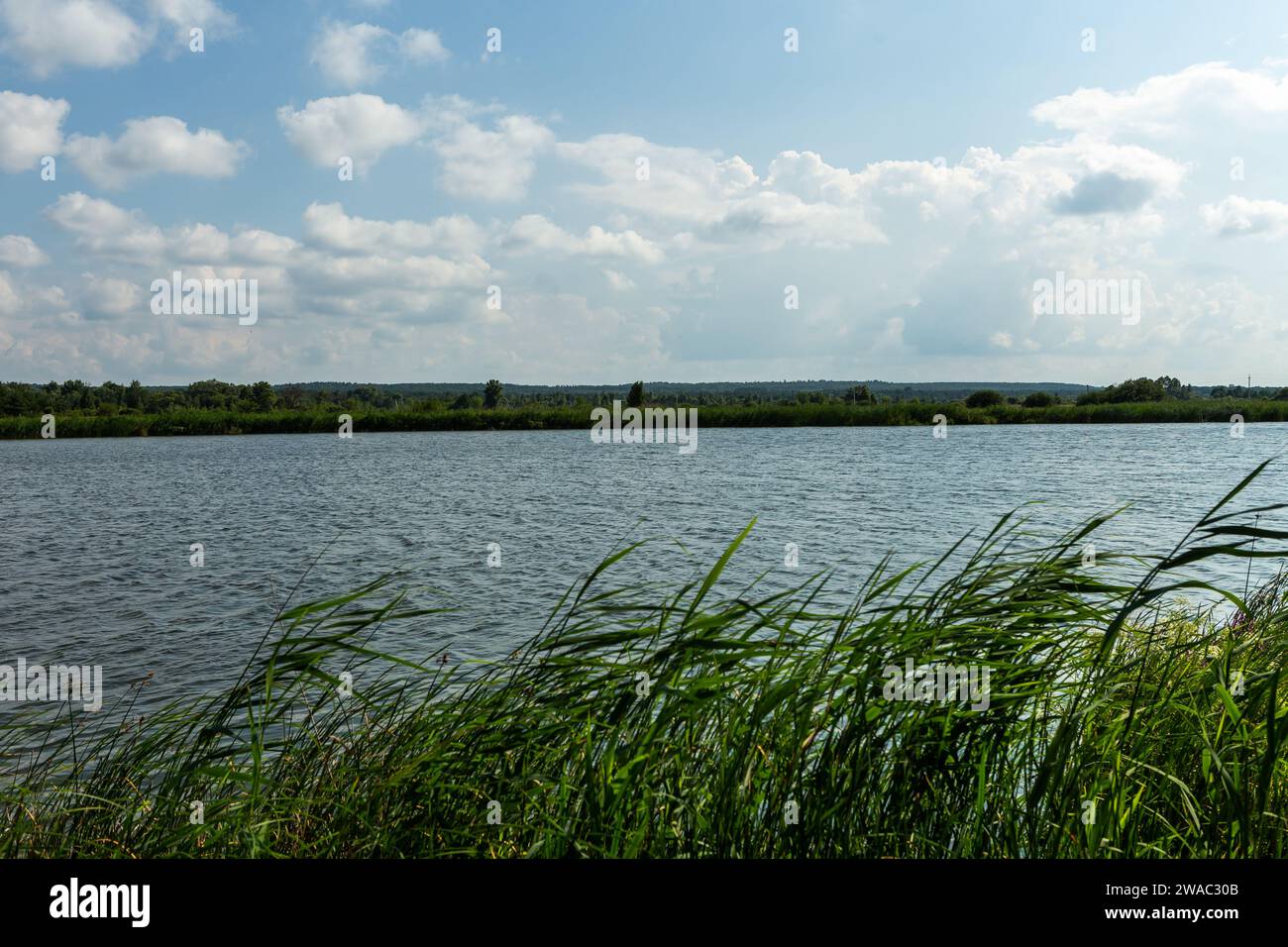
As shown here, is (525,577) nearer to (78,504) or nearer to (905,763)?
(905,763)

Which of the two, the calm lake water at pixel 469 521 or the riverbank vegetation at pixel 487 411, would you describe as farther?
the riverbank vegetation at pixel 487 411

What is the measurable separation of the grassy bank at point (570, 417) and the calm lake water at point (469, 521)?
25017mm

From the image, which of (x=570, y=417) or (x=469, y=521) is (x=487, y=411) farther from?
(x=469, y=521)

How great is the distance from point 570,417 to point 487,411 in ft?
24.6

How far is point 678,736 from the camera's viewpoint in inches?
160

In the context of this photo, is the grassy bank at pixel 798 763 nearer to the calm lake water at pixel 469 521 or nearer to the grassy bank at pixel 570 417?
the calm lake water at pixel 469 521

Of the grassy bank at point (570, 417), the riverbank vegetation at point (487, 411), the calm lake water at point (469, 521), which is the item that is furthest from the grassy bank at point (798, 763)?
the grassy bank at point (570, 417)

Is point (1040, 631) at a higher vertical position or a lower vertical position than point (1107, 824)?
higher

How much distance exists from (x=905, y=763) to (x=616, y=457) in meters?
49.5

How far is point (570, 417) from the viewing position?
84875 mm

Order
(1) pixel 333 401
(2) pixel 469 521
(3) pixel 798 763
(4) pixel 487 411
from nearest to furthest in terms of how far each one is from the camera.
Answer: (3) pixel 798 763
(2) pixel 469 521
(4) pixel 487 411
(1) pixel 333 401

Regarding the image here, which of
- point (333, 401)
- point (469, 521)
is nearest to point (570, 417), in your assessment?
point (333, 401)

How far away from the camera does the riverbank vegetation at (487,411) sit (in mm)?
79562
